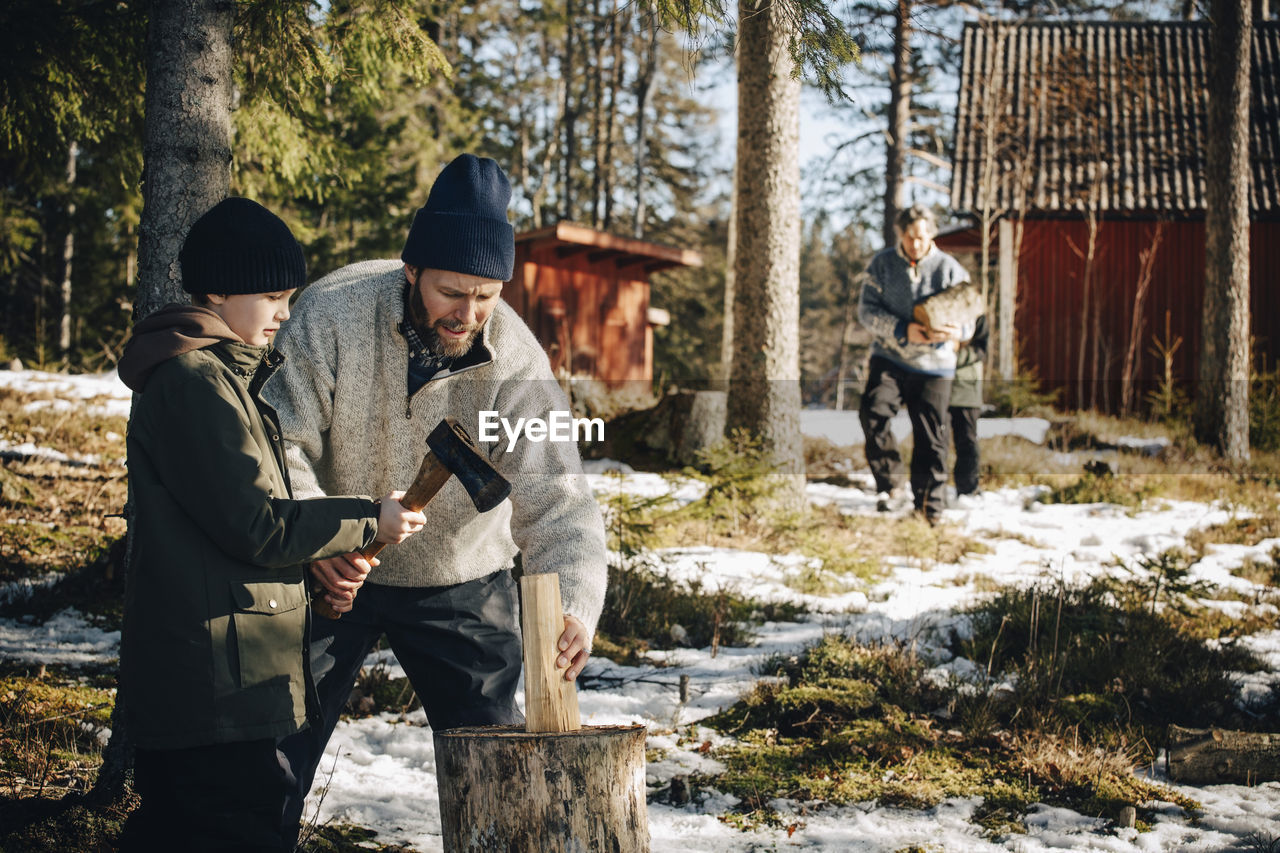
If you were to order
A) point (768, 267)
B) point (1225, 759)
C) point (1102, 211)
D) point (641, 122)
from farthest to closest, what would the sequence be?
point (641, 122), point (1102, 211), point (768, 267), point (1225, 759)

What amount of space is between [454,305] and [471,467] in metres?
0.59

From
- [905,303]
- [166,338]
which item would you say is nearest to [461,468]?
[166,338]

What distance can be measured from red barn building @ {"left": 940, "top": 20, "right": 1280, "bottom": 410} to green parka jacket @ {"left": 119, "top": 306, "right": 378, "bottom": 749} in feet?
49.7

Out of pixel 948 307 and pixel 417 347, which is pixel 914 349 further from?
pixel 417 347

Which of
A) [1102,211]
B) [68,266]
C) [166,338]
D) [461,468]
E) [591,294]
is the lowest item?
[461,468]

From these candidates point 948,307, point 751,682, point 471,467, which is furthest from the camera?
point 948,307

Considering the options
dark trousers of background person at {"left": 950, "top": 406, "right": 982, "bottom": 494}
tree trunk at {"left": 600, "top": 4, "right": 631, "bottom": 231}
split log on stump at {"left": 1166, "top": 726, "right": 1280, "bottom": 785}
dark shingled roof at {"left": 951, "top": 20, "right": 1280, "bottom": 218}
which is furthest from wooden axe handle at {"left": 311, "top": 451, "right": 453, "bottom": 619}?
tree trunk at {"left": 600, "top": 4, "right": 631, "bottom": 231}

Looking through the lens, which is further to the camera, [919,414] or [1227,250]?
[1227,250]

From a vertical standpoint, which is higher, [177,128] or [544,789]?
[177,128]

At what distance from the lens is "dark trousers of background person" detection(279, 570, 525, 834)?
8.90 feet

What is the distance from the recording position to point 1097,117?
16.5 m

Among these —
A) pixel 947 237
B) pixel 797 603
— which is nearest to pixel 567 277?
pixel 947 237

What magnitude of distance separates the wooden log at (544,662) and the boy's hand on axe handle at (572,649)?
16 millimetres

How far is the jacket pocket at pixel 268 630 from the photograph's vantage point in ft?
6.75
